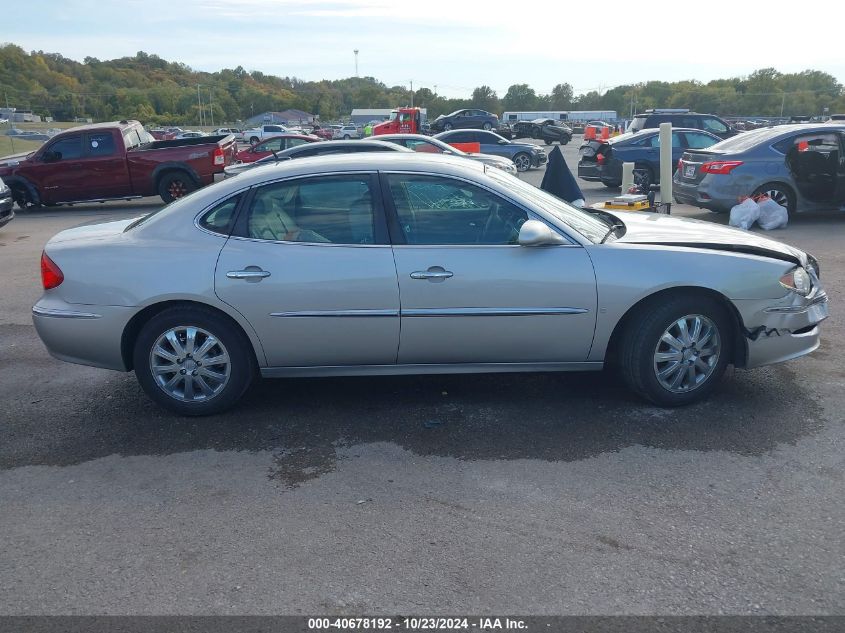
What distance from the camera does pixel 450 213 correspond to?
4863mm

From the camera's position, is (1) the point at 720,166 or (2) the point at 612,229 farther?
(1) the point at 720,166

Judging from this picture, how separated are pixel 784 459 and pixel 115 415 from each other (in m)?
4.10

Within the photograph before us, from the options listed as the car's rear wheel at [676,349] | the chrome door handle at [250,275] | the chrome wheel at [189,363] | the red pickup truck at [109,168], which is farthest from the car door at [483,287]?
the red pickup truck at [109,168]

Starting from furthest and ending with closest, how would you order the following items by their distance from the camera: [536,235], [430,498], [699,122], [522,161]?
[522,161] < [699,122] < [536,235] < [430,498]

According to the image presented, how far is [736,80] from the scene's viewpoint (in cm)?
10550

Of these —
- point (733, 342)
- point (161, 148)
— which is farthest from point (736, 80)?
point (733, 342)

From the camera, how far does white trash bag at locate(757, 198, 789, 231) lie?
11.5 m

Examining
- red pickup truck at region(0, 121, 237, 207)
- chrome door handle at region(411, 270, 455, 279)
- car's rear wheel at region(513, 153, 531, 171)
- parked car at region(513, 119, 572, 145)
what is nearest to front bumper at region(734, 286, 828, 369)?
chrome door handle at region(411, 270, 455, 279)

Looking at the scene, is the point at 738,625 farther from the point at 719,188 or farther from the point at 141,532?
the point at 719,188

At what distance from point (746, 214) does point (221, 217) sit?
8.98 metres

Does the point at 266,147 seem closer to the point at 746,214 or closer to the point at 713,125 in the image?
the point at 713,125

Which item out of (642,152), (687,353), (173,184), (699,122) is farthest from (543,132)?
(687,353)

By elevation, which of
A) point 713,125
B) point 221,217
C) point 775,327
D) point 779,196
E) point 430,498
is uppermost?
point 713,125

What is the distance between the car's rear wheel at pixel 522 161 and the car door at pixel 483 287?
1999 cm
